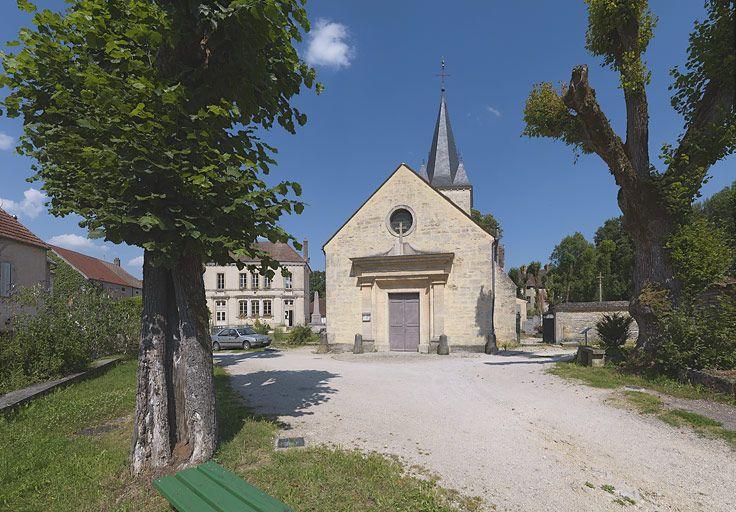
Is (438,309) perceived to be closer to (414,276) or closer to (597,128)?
(414,276)

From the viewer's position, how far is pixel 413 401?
707 cm

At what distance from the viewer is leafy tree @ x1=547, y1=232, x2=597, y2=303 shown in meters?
36.0

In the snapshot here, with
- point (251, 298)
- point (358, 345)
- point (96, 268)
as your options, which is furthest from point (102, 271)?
point (358, 345)

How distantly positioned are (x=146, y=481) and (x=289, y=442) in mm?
1570

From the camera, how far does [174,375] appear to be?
4.28m

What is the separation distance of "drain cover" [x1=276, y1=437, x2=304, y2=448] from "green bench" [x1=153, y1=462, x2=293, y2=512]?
1.51 meters

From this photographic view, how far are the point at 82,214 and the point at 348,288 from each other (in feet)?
43.5

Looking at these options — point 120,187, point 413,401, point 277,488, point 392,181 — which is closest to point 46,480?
point 277,488

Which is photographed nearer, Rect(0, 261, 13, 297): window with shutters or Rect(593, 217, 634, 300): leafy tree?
Rect(0, 261, 13, 297): window with shutters

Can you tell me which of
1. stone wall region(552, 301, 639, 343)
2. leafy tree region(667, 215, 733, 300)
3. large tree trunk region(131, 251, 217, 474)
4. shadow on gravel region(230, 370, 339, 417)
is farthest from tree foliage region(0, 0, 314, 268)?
stone wall region(552, 301, 639, 343)

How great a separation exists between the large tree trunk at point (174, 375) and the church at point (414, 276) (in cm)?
Result: 1207

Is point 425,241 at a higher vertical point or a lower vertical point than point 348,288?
higher

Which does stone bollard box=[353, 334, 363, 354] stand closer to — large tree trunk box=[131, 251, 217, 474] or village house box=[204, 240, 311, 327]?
large tree trunk box=[131, 251, 217, 474]

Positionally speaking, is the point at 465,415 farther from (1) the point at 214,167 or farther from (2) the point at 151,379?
(1) the point at 214,167
